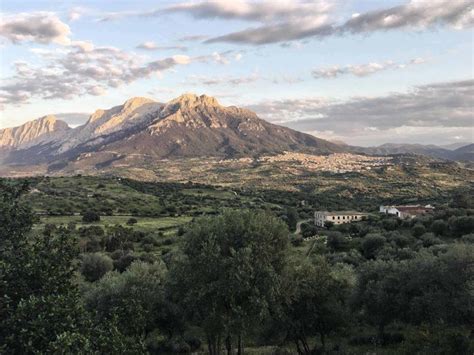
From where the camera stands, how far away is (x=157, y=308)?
3534 centimetres

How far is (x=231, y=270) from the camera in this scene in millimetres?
26844

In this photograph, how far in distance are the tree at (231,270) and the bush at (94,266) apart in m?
39.0

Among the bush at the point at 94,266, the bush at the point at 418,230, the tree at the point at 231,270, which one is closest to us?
the tree at the point at 231,270

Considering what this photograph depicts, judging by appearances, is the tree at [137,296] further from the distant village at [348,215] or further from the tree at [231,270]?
the distant village at [348,215]

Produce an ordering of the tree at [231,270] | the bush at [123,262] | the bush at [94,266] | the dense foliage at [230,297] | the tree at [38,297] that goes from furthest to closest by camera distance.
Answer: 1. the bush at [123,262]
2. the bush at [94,266]
3. the tree at [231,270]
4. the dense foliage at [230,297]
5. the tree at [38,297]

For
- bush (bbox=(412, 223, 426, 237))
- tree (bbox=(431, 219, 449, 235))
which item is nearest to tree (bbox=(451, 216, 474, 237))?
tree (bbox=(431, 219, 449, 235))

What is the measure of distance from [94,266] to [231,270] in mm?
45141

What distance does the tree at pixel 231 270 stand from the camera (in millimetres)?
27141

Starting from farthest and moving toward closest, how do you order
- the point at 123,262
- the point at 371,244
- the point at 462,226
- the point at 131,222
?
the point at 131,222 < the point at 462,226 < the point at 371,244 < the point at 123,262

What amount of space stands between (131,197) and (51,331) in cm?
14765

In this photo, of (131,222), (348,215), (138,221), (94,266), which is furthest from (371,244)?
(138,221)

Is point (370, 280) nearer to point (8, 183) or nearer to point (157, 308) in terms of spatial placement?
point (157, 308)

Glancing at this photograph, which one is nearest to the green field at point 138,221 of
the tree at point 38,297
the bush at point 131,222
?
the bush at point 131,222

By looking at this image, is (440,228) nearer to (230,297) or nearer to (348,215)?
(348,215)
